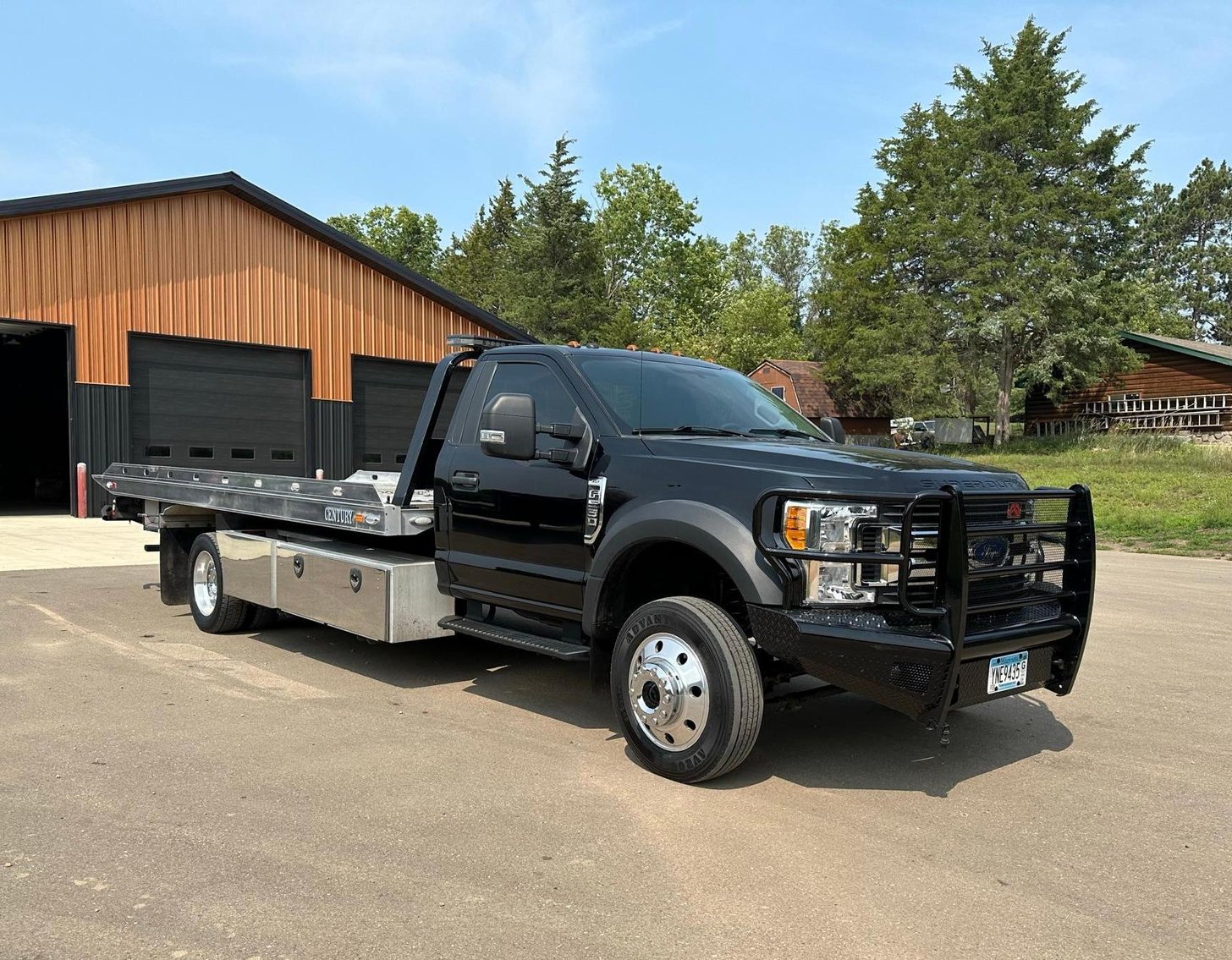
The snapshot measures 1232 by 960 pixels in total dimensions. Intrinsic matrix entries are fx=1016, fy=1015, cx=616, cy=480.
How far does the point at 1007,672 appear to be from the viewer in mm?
4586

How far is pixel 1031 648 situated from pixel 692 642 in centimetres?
160

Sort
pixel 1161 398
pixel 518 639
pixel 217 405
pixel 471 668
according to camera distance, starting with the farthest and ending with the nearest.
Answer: pixel 1161 398
pixel 217 405
pixel 471 668
pixel 518 639

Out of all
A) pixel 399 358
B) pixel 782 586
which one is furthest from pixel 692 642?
pixel 399 358

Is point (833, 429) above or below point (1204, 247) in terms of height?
below

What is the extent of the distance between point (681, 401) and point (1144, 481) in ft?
70.6

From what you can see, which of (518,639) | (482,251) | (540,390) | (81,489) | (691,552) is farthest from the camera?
(482,251)

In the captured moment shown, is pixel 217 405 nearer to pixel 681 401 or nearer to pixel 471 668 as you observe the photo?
pixel 471 668

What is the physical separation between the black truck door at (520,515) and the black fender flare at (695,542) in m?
0.21

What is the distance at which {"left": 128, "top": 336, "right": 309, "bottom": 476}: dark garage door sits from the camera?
19234 mm

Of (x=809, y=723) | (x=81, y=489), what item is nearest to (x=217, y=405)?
(x=81, y=489)

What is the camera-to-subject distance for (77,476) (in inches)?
720

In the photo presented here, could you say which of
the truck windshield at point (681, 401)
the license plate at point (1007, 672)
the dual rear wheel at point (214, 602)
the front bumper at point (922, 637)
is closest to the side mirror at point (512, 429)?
the truck windshield at point (681, 401)

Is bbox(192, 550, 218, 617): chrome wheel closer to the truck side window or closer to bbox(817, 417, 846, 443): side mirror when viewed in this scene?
the truck side window

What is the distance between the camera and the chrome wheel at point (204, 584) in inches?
316
